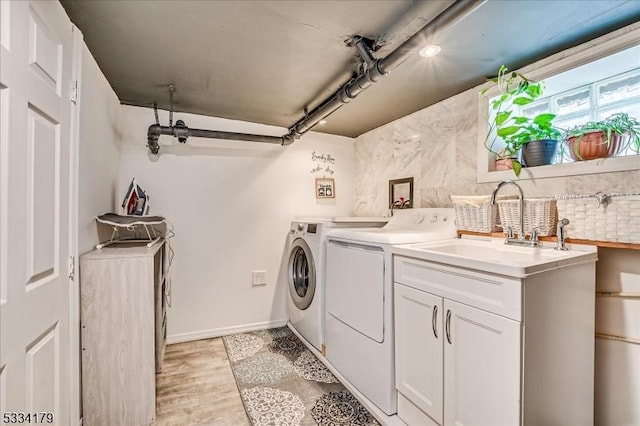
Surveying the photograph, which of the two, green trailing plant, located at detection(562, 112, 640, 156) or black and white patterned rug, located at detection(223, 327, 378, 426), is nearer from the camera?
green trailing plant, located at detection(562, 112, 640, 156)

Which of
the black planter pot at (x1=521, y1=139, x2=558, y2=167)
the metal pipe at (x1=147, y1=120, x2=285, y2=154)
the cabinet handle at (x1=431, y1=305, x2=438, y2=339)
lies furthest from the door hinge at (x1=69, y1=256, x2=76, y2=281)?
the black planter pot at (x1=521, y1=139, x2=558, y2=167)

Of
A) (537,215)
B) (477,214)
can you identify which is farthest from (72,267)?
(537,215)

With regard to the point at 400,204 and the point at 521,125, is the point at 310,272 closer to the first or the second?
the point at 400,204

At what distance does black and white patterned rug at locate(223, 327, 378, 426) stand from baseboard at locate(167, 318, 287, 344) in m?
0.13

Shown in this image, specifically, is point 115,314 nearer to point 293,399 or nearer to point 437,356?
point 293,399

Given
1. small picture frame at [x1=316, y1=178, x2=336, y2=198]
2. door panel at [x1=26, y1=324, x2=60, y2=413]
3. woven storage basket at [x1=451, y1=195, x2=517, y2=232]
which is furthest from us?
small picture frame at [x1=316, y1=178, x2=336, y2=198]

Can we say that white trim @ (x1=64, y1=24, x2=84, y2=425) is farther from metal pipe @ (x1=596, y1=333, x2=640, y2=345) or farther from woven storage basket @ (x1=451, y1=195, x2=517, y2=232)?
metal pipe @ (x1=596, y1=333, x2=640, y2=345)

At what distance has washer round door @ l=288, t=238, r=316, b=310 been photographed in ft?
7.89

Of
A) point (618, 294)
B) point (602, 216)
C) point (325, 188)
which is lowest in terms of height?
point (618, 294)

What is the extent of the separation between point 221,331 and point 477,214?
7.96ft

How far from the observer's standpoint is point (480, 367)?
3.87ft

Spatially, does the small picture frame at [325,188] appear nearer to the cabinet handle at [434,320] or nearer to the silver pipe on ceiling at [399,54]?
the silver pipe on ceiling at [399,54]

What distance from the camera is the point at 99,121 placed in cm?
182

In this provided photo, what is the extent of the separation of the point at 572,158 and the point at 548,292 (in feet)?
2.91
